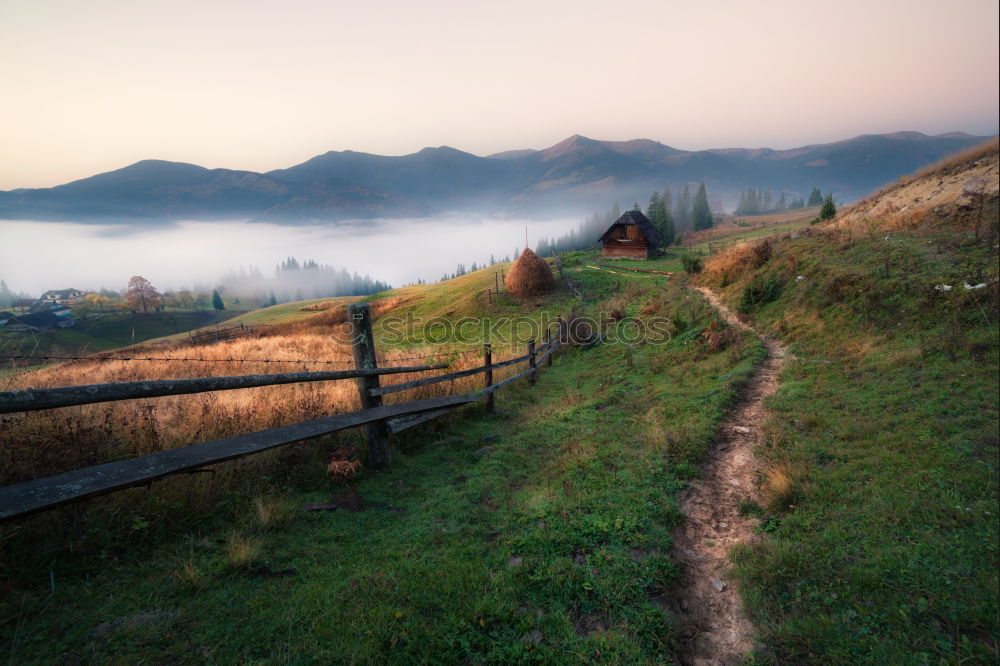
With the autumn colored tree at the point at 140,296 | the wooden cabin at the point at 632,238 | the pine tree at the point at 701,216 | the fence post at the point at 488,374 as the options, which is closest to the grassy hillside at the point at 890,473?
the fence post at the point at 488,374

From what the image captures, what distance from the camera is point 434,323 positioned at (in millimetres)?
36062

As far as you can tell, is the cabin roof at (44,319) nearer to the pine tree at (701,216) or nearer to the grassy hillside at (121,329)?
the grassy hillside at (121,329)

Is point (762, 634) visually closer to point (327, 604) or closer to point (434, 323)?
point (327, 604)

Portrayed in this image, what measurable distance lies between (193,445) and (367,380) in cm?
226

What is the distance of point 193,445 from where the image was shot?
3594 millimetres

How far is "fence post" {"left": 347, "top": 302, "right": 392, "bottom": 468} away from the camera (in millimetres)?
5594

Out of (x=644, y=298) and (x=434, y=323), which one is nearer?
(x=644, y=298)

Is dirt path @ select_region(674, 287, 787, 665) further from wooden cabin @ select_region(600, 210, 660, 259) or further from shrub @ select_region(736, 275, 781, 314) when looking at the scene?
wooden cabin @ select_region(600, 210, 660, 259)

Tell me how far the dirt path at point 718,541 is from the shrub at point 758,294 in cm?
855

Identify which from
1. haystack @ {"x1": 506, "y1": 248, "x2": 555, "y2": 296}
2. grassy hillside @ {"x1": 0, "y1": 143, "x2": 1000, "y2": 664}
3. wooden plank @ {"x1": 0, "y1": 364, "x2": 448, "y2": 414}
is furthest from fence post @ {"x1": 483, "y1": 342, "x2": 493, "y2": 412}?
haystack @ {"x1": 506, "y1": 248, "x2": 555, "y2": 296}

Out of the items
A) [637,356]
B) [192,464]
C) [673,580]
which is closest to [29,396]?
[192,464]

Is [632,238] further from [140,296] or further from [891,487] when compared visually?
[140,296]

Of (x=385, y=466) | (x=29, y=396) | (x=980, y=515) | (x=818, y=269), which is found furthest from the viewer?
(x=818, y=269)

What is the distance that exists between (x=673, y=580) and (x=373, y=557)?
294 centimetres
